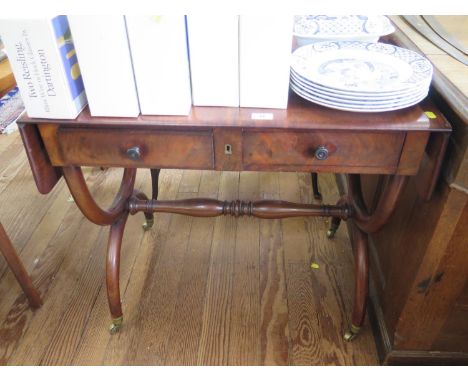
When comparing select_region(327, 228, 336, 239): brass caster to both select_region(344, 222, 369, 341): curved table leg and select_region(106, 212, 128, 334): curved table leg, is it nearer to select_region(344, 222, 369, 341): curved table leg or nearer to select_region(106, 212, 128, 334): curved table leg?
select_region(344, 222, 369, 341): curved table leg

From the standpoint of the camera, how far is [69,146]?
0.86 m

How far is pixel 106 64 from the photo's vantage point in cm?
76

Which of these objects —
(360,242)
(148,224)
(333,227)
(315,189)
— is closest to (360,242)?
(360,242)

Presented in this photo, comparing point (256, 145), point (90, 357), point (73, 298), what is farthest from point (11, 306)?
point (256, 145)

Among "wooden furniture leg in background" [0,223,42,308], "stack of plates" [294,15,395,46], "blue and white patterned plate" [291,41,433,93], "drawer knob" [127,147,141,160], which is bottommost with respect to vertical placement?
"wooden furniture leg in background" [0,223,42,308]

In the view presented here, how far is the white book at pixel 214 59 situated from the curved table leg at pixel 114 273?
1.79ft

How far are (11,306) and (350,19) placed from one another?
136 cm

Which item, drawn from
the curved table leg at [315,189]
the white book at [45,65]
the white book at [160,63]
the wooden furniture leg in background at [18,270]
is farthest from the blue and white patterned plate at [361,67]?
the wooden furniture leg in background at [18,270]

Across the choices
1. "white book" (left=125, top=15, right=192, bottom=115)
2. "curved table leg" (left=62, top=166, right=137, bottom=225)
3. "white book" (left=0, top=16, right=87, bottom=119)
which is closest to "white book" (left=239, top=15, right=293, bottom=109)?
"white book" (left=125, top=15, right=192, bottom=115)

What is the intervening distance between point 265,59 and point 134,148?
325 mm

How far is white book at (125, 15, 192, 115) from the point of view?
2.35 feet

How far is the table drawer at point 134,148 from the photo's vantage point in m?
0.83

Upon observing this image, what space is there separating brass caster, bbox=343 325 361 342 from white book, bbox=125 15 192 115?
2.69ft

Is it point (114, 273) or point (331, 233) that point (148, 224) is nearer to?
point (114, 273)
